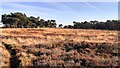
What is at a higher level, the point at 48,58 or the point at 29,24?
the point at 48,58

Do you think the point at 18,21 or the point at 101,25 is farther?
the point at 101,25

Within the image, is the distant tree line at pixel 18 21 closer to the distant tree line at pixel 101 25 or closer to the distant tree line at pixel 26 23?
the distant tree line at pixel 26 23

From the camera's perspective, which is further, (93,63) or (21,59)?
(21,59)

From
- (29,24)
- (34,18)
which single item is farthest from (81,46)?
(34,18)

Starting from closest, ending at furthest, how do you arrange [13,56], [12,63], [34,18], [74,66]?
1. [74,66]
2. [12,63]
3. [13,56]
4. [34,18]

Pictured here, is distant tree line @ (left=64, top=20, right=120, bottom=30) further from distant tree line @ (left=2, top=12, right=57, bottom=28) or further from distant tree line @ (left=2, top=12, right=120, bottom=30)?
distant tree line @ (left=2, top=12, right=57, bottom=28)

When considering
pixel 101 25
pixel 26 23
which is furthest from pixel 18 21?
pixel 101 25

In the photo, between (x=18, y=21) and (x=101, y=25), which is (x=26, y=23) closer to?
(x=18, y=21)

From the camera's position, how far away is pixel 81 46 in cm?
3447

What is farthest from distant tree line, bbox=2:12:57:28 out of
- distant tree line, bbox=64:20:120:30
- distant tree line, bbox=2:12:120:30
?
distant tree line, bbox=64:20:120:30

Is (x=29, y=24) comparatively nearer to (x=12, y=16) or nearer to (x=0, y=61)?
(x=12, y=16)

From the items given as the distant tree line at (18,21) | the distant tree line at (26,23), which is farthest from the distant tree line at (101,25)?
the distant tree line at (18,21)

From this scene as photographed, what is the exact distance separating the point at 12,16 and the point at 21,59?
370 ft

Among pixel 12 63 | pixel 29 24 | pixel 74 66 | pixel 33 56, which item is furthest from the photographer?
pixel 29 24
